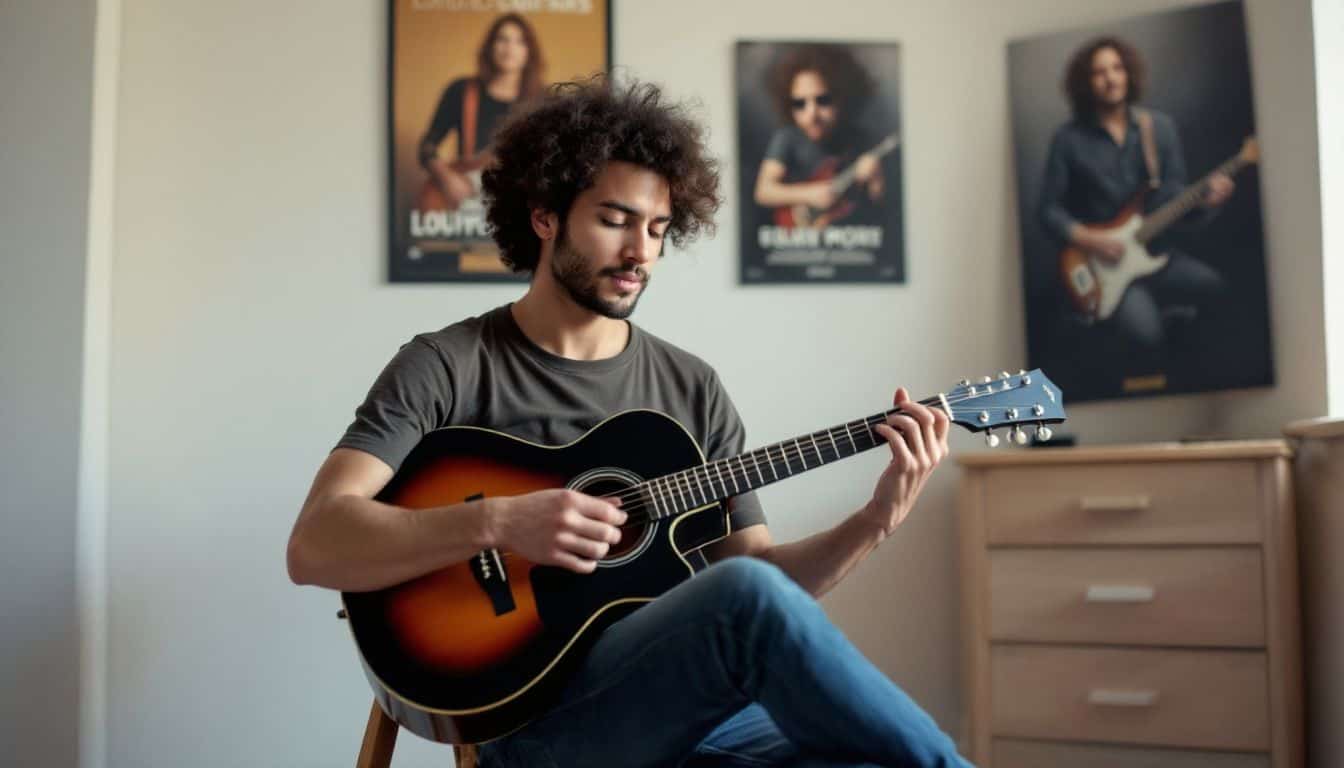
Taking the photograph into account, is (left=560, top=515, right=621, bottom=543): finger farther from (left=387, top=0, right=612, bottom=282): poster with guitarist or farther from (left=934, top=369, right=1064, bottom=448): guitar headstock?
(left=387, top=0, right=612, bottom=282): poster with guitarist

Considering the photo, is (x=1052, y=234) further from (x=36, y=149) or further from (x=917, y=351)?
(x=36, y=149)

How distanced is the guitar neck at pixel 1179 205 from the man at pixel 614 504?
3.66 feet

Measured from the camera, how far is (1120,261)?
2.62m

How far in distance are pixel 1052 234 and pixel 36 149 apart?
218cm

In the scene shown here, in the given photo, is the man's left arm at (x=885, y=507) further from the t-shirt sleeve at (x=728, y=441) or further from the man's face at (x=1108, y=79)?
the man's face at (x=1108, y=79)

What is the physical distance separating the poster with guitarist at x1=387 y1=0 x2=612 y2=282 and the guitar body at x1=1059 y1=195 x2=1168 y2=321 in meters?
1.15

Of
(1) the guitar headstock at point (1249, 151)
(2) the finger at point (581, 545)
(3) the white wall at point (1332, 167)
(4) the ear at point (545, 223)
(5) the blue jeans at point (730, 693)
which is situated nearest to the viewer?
(5) the blue jeans at point (730, 693)

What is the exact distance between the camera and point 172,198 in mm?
2594

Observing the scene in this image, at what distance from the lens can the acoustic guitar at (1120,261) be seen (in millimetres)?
2578

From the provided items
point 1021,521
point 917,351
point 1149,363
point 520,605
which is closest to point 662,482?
point 520,605

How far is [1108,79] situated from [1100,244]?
0.38 meters

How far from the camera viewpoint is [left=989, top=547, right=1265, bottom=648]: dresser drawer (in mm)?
2156

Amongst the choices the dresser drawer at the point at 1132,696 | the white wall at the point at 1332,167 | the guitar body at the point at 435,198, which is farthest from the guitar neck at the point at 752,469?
the guitar body at the point at 435,198

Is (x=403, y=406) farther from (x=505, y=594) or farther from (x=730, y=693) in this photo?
(x=730, y=693)
